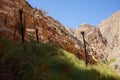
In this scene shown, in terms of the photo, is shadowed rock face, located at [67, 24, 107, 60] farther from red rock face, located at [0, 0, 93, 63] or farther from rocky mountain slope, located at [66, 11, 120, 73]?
red rock face, located at [0, 0, 93, 63]

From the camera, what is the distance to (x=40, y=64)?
7.52m

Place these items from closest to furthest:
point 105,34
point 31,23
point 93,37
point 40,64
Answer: point 40,64, point 31,23, point 93,37, point 105,34

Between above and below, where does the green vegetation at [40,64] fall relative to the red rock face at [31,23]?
below

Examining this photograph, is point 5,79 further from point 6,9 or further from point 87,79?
point 6,9

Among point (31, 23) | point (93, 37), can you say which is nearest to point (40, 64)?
point (31, 23)

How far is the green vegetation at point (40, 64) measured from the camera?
7.29 metres

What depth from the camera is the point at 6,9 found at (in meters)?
16.0

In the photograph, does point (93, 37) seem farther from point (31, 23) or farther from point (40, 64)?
point (40, 64)

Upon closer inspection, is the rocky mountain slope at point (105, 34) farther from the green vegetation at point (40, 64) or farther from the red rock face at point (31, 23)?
the green vegetation at point (40, 64)

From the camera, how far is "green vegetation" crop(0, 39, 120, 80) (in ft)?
23.9

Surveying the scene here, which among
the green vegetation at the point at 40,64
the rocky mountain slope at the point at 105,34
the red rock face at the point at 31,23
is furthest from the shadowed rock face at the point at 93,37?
the green vegetation at the point at 40,64

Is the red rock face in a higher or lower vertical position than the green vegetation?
higher

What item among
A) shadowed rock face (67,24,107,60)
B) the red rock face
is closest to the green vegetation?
the red rock face

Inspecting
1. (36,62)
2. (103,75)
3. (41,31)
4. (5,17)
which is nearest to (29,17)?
(41,31)
